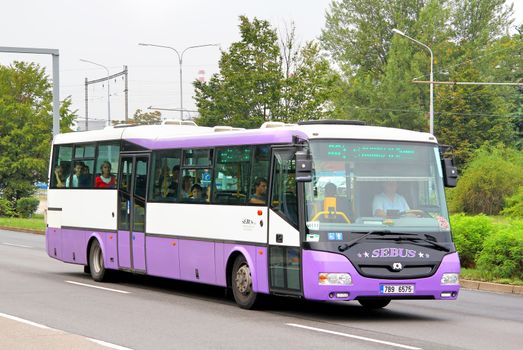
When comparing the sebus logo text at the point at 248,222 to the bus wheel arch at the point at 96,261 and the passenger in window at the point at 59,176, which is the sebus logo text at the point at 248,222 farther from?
the passenger in window at the point at 59,176

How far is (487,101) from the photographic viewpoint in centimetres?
8294

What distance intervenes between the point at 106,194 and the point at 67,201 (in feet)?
6.00

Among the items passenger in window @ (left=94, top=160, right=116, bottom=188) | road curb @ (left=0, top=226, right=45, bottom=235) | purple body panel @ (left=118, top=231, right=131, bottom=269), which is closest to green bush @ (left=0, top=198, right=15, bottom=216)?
road curb @ (left=0, top=226, right=45, bottom=235)

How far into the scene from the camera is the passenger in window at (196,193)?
1792cm

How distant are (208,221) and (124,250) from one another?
3.43 meters

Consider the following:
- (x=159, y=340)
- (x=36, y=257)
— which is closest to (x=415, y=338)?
(x=159, y=340)

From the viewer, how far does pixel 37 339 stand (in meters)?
11.9

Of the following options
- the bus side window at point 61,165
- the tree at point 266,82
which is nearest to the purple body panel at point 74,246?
the bus side window at point 61,165

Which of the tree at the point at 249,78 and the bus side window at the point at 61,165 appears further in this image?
the tree at the point at 249,78

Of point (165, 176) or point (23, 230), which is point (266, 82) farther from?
point (165, 176)

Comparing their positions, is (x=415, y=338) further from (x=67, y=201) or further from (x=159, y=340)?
(x=67, y=201)

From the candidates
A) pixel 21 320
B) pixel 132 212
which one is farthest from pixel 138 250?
pixel 21 320

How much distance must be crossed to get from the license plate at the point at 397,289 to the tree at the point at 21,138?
4957cm

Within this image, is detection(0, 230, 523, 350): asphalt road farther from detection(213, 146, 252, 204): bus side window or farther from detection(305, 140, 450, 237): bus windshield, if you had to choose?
detection(213, 146, 252, 204): bus side window
